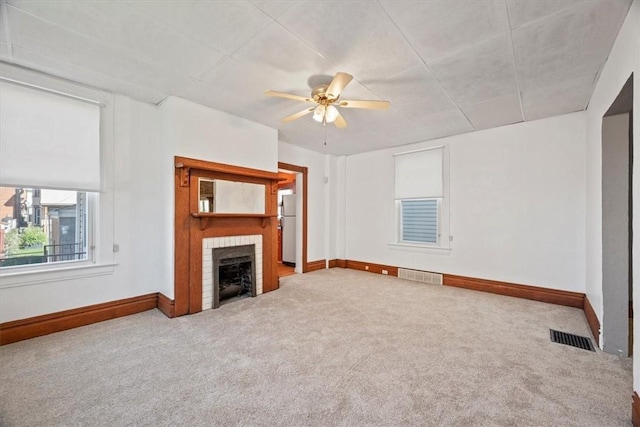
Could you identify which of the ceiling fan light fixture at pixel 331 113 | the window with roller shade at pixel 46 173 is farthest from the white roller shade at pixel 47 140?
the ceiling fan light fixture at pixel 331 113

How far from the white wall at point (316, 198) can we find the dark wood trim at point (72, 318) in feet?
10.1

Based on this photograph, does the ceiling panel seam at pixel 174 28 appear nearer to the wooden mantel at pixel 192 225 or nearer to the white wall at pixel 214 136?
the white wall at pixel 214 136

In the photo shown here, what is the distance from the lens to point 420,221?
5.08 meters

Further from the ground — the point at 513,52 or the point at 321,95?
the point at 513,52

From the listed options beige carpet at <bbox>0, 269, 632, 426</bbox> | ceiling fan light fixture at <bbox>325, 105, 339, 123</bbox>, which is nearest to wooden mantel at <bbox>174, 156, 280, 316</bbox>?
beige carpet at <bbox>0, 269, 632, 426</bbox>

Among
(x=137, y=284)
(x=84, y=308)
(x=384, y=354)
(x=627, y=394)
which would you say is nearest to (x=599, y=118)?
(x=627, y=394)

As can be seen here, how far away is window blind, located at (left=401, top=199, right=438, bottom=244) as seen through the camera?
4.90 metres

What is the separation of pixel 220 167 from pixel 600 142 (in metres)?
4.19

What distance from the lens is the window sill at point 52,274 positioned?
2501 mm

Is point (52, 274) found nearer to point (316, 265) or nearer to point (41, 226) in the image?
point (41, 226)

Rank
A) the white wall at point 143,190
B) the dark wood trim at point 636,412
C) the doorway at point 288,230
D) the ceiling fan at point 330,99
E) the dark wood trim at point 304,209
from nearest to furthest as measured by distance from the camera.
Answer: the dark wood trim at point 636,412, the ceiling fan at point 330,99, the white wall at point 143,190, the dark wood trim at point 304,209, the doorway at point 288,230

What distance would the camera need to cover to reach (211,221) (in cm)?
351

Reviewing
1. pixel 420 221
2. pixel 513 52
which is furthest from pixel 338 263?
pixel 513 52

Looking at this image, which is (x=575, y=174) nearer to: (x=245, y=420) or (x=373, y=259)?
(x=373, y=259)
